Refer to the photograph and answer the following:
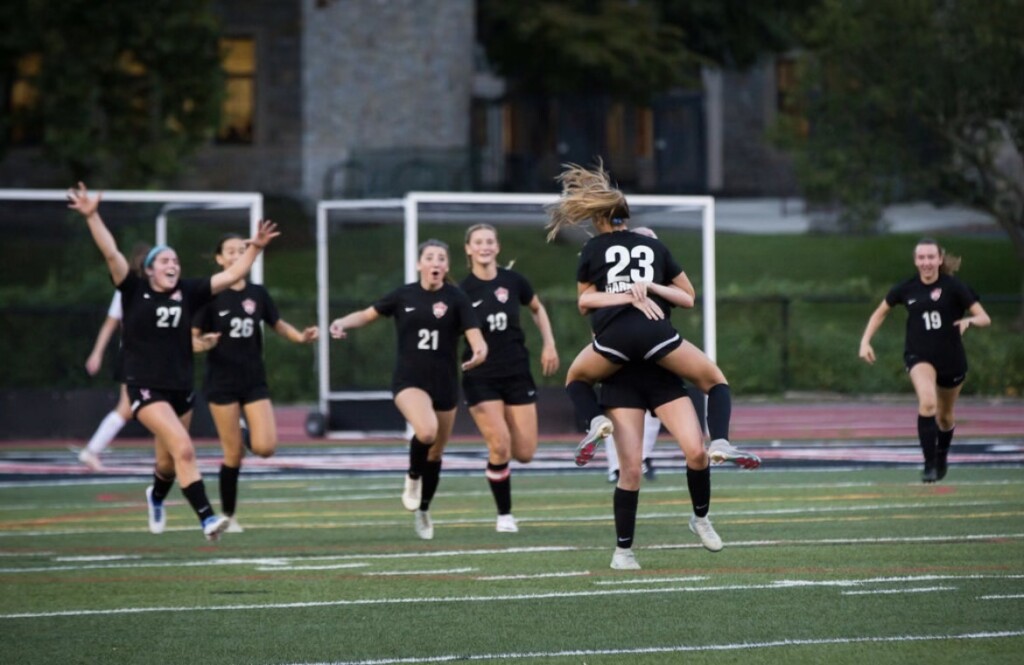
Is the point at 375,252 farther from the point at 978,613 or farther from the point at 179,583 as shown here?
the point at 978,613

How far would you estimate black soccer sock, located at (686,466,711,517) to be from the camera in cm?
1009

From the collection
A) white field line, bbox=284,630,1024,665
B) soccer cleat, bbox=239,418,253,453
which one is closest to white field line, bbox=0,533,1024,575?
soccer cleat, bbox=239,418,253,453

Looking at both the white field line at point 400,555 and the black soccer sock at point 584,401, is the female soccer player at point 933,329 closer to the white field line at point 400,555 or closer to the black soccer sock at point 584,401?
the white field line at point 400,555

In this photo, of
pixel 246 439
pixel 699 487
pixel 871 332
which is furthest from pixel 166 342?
pixel 871 332

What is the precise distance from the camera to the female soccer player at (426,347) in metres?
12.4

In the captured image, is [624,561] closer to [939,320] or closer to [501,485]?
[501,485]

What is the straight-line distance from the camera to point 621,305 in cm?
980

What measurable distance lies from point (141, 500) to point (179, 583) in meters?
5.25

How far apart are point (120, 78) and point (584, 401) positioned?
24.6 meters

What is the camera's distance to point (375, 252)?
2950cm

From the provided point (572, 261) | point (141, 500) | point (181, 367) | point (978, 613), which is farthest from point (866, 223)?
point (978, 613)

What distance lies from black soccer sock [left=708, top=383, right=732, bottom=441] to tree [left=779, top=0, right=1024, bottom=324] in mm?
18790

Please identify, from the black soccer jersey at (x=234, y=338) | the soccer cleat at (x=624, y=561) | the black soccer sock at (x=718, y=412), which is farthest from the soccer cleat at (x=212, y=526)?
the black soccer sock at (x=718, y=412)

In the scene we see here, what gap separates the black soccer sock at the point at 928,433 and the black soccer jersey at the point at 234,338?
522 cm
